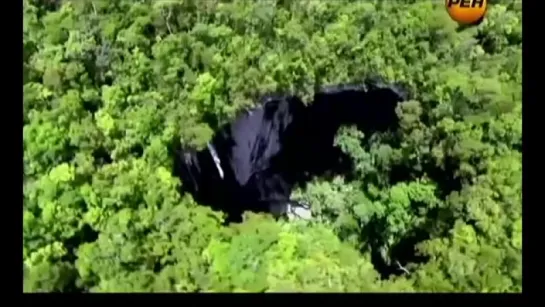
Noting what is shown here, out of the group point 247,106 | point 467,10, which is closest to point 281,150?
point 247,106

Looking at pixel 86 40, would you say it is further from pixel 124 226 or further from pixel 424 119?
pixel 424 119

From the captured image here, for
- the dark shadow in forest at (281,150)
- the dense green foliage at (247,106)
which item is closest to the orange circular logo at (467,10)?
the dense green foliage at (247,106)

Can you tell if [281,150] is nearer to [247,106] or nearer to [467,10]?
[247,106]

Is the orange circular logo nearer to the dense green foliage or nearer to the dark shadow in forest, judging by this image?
the dense green foliage

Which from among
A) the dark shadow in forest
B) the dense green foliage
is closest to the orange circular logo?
the dense green foliage

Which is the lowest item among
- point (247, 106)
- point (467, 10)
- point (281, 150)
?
point (281, 150)
